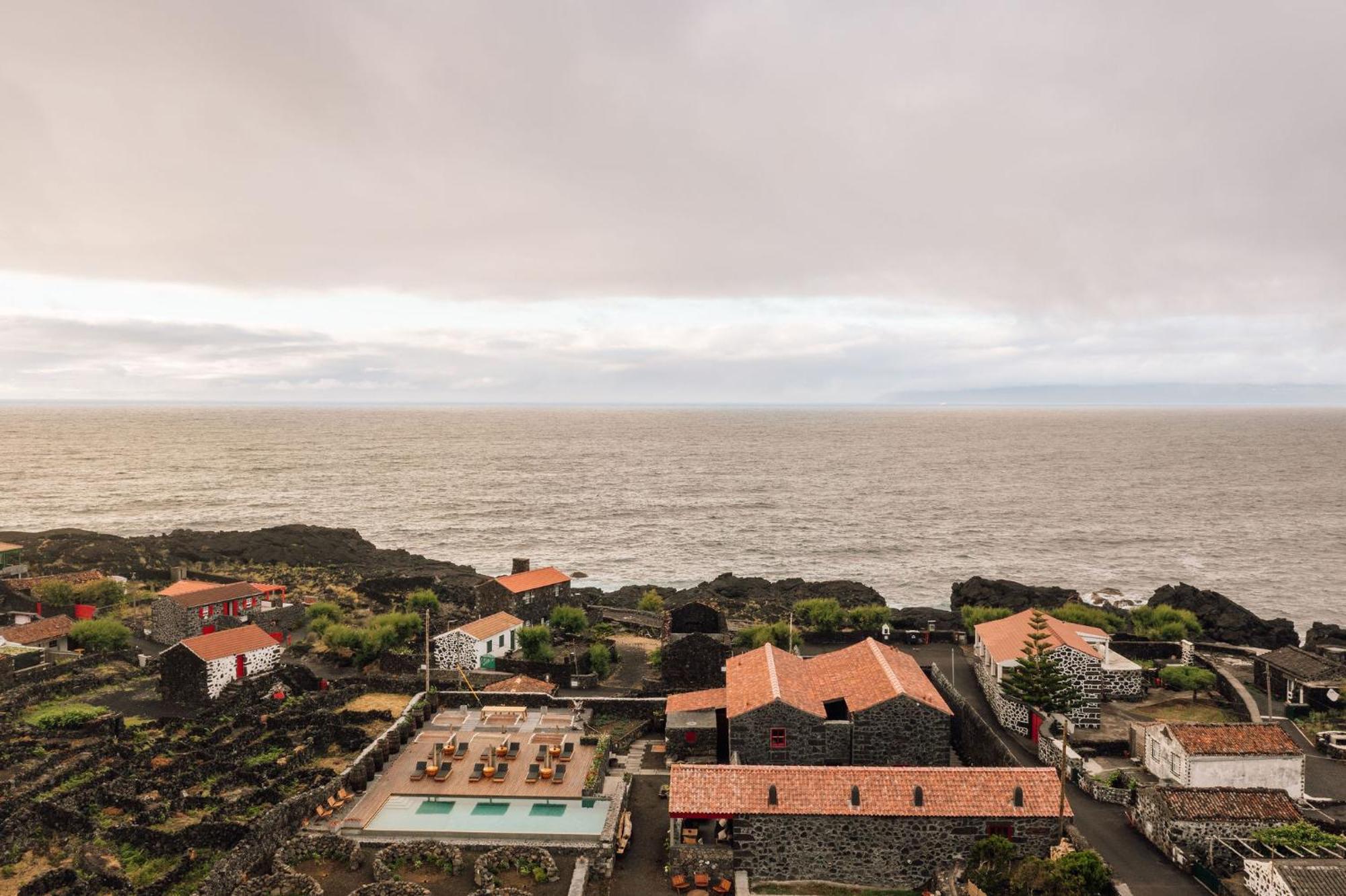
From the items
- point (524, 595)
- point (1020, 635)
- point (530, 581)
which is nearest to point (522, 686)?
point (524, 595)

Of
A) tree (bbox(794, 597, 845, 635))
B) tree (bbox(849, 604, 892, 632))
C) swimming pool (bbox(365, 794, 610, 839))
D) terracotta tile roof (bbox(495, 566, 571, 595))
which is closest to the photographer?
swimming pool (bbox(365, 794, 610, 839))

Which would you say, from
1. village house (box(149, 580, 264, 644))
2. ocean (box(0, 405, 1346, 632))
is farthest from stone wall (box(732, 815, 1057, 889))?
ocean (box(0, 405, 1346, 632))

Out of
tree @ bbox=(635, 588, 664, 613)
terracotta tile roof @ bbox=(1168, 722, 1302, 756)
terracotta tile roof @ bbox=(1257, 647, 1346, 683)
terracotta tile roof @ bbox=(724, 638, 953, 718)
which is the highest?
terracotta tile roof @ bbox=(724, 638, 953, 718)

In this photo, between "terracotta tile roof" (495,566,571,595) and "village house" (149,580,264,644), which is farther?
"terracotta tile roof" (495,566,571,595)

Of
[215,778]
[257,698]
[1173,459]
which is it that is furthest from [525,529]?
[1173,459]

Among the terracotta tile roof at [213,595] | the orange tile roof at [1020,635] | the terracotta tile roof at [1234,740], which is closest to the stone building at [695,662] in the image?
the orange tile roof at [1020,635]

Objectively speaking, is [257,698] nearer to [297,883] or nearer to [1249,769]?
[297,883]

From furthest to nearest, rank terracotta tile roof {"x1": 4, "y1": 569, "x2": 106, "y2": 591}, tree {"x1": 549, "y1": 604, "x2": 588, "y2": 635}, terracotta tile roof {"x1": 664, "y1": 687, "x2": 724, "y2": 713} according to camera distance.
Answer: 1. terracotta tile roof {"x1": 4, "y1": 569, "x2": 106, "y2": 591}
2. tree {"x1": 549, "y1": 604, "x2": 588, "y2": 635}
3. terracotta tile roof {"x1": 664, "y1": 687, "x2": 724, "y2": 713}

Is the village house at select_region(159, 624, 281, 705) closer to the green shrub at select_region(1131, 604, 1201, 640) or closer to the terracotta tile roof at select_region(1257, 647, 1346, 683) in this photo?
the terracotta tile roof at select_region(1257, 647, 1346, 683)

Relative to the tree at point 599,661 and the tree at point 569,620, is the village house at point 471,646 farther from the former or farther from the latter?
the tree at point 599,661
